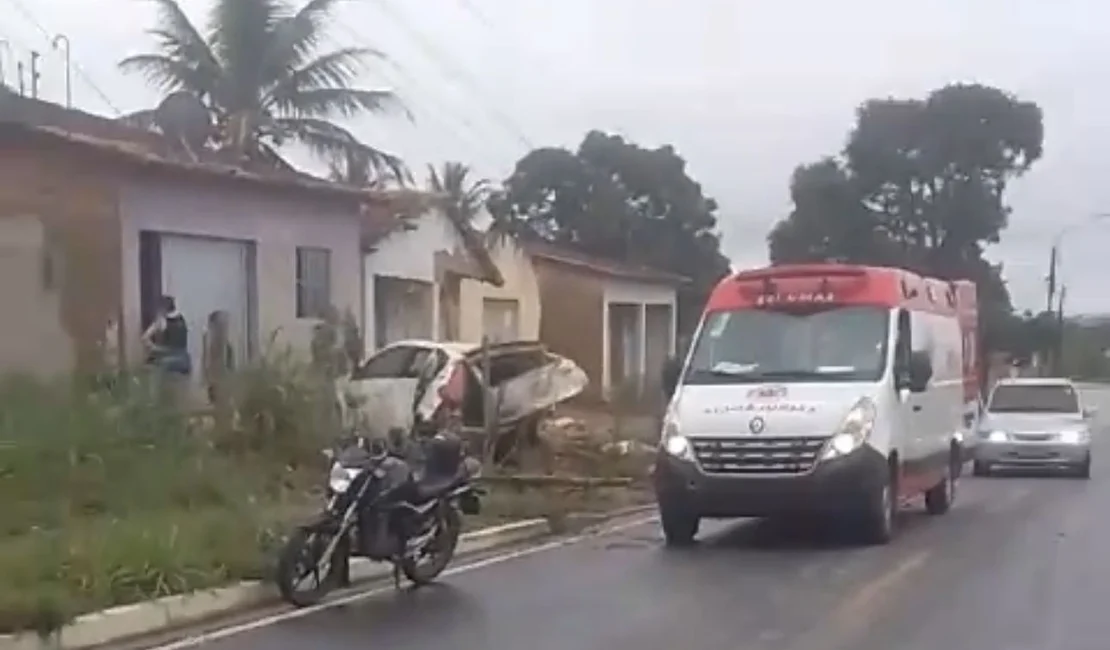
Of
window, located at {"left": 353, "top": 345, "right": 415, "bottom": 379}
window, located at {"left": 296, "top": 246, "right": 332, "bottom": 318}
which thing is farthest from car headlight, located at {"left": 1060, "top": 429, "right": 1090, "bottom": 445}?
window, located at {"left": 296, "top": 246, "right": 332, "bottom": 318}

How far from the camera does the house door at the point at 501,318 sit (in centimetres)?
3997

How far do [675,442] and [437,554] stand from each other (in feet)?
11.2

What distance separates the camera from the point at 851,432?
17078 millimetres

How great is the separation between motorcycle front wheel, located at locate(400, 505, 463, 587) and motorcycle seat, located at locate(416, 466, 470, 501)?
0.51 ft

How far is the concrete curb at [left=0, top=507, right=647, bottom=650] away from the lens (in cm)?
1127

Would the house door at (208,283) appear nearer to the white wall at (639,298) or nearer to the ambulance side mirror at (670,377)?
the ambulance side mirror at (670,377)

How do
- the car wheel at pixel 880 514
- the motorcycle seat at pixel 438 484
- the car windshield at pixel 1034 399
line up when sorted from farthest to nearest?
1. the car windshield at pixel 1034 399
2. the car wheel at pixel 880 514
3. the motorcycle seat at pixel 438 484

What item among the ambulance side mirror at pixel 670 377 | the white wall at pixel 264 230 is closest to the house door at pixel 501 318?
the white wall at pixel 264 230

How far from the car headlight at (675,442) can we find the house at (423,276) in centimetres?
1405

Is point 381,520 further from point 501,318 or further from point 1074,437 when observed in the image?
point 501,318

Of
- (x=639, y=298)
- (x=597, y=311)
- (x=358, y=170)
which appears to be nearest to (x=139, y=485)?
(x=358, y=170)

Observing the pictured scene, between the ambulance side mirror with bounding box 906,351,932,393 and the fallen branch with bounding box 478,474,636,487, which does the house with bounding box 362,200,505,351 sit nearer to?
the fallen branch with bounding box 478,474,636,487

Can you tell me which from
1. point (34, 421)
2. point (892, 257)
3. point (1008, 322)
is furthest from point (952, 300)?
point (1008, 322)

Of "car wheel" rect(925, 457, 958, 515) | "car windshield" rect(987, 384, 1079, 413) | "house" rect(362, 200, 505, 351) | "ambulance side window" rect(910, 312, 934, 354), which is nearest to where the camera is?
"ambulance side window" rect(910, 312, 934, 354)
